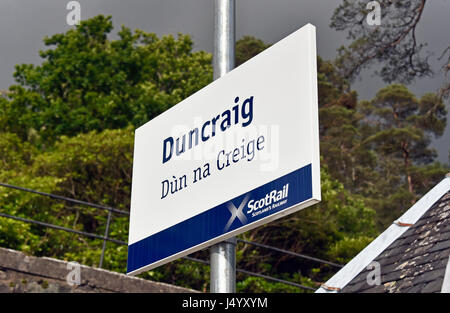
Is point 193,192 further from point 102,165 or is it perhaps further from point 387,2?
point 102,165

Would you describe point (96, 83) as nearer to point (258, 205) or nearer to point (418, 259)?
point (418, 259)

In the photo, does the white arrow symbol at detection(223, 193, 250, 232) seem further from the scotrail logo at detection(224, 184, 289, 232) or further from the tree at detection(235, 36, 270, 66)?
the tree at detection(235, 36, 270, 66)

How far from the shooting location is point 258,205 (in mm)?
3965

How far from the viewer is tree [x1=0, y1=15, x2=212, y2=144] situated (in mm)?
24016

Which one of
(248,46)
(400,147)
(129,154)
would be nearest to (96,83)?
(129,154)

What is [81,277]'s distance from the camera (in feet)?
37.3

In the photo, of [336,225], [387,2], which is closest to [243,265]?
[336,225]

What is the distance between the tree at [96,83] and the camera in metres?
24.0

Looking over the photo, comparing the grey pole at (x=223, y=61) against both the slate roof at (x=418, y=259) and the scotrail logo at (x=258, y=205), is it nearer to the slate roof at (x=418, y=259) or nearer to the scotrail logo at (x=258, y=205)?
the scotrail logo at (x=258, y=205)

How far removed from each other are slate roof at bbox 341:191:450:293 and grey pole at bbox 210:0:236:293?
8.77 feet

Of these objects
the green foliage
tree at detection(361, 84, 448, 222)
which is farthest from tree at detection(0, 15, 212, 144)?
tree at detection(361, 84, 448, 222)

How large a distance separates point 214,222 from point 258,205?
32cm
